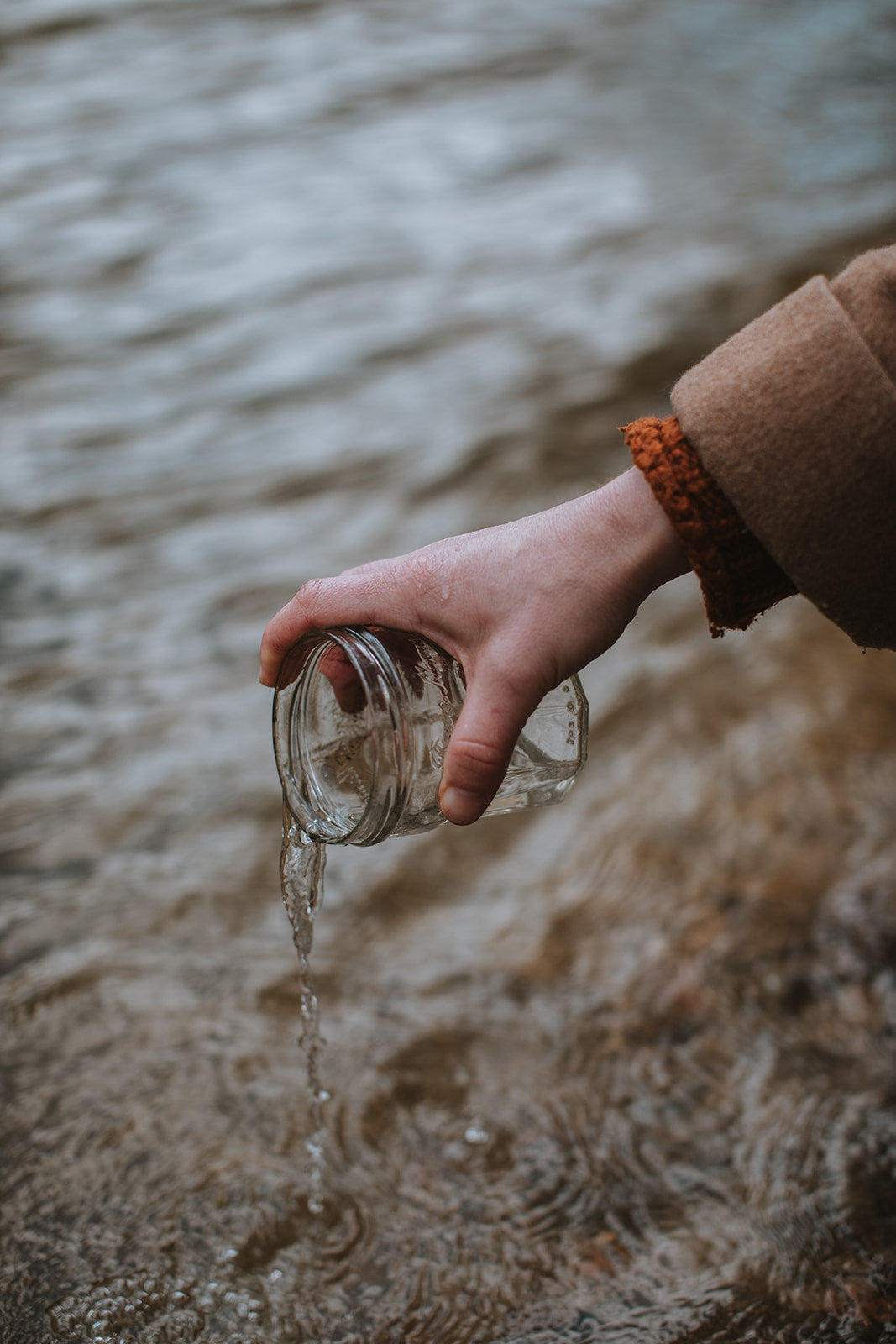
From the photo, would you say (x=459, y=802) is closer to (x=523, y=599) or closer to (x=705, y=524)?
(x=523, y=599)

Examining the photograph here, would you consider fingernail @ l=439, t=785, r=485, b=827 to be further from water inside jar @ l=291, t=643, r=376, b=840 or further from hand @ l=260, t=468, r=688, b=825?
water inside jar @ l=291, t=643, r=376, b=840

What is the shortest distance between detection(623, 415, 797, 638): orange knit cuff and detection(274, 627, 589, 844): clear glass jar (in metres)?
0.29

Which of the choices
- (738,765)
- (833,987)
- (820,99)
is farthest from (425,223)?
(833,987)

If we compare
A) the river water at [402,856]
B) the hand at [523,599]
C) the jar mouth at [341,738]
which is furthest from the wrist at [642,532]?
the river water at [402,856]

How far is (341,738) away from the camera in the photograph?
Answer: 4.52 feet

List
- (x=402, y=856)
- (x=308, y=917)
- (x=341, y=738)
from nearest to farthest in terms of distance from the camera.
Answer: (x=341, y=738)
(x=308, y=917)
(x=402, y=856)

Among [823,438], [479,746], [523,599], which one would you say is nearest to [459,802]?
[479,746]

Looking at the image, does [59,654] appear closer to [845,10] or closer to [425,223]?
[425,223]

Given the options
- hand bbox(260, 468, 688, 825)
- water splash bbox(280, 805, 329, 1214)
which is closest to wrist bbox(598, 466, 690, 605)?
hand bbox(260, 468, 688, 825)

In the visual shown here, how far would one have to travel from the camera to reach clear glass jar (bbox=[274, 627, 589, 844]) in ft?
4.09

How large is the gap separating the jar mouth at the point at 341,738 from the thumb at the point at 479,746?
102mm

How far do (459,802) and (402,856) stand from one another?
57.0 inches

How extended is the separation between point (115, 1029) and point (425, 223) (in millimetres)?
5486

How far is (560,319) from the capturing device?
215 inches
